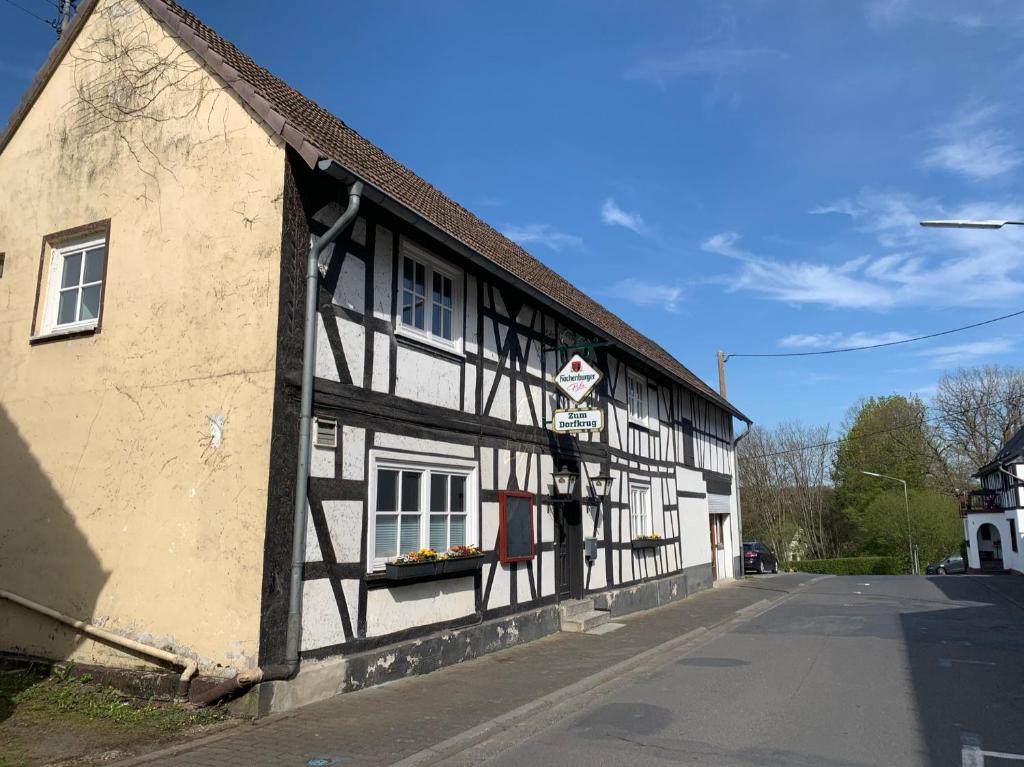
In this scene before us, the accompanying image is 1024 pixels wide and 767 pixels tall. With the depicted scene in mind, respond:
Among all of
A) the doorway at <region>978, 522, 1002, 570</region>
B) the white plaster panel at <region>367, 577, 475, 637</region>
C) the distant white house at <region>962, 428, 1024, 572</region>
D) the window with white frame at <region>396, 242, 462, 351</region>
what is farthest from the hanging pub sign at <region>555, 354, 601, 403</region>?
the doorway at <region>978, 522, 1002, 570</region>

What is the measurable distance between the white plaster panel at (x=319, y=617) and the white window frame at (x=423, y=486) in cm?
69

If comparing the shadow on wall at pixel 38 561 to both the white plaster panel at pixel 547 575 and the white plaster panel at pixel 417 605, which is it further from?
the white plaster panel at pixel 547 575

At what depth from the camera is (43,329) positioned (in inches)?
369

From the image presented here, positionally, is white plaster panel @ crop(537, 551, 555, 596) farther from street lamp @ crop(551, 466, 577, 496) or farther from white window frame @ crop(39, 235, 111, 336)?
white window frame @ crop(39, 235, 111, 336)

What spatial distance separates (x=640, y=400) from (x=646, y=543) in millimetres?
3461

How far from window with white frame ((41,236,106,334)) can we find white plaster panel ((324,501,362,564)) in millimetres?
3797

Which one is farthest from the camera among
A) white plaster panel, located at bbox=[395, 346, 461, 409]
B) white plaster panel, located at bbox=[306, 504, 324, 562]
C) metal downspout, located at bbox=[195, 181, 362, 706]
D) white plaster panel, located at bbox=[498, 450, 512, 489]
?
white plaster panel, located at bbox=[498, 450, 512, 489]

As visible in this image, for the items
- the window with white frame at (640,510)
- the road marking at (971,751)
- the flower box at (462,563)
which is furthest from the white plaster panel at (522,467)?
the road marking at (971,751)

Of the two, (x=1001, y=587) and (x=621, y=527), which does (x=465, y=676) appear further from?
(x=1001, y=587)

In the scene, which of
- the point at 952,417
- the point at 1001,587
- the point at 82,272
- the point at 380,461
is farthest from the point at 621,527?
the point at 952,417

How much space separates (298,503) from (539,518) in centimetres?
561

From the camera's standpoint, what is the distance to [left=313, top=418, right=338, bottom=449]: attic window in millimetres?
7922

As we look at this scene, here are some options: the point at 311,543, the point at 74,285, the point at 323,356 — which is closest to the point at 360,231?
the point at 323,356

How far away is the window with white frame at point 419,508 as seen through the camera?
29.0 ft
